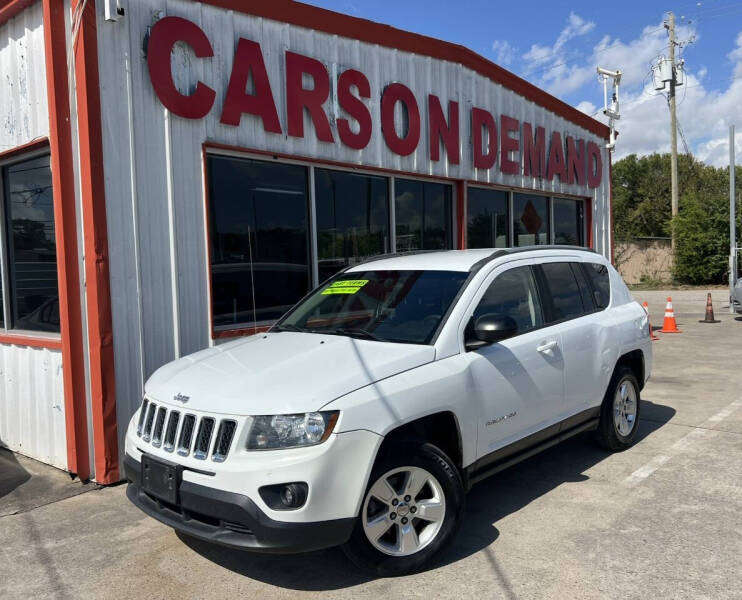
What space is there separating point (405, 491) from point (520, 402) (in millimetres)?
1169

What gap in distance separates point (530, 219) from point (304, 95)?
5.85m

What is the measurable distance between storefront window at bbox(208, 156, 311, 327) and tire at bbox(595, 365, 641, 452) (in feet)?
11.3

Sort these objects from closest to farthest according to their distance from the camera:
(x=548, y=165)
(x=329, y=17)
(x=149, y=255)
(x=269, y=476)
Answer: (x=269, y=476), (x=149, y=255), (x=329, y=17), (x=548, y=165)

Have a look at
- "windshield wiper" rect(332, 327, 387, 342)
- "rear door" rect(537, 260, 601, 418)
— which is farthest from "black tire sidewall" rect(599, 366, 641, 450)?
"windshield wiper" rect(332, 327, 387, 342)

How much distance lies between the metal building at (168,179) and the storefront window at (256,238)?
0.7 inches

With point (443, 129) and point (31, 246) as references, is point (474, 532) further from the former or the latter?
point (443, 129)

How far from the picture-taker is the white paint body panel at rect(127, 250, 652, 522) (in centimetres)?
323

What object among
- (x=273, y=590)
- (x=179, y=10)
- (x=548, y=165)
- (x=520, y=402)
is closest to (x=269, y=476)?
(x=273, y=590)

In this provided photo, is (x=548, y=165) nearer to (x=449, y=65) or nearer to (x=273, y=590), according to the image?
(x=449, y=65)

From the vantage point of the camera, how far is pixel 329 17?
7340 mm

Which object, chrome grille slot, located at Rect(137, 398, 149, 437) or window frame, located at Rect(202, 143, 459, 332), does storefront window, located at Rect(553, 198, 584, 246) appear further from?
chrome grille slot, located at Rect(137, 398, 149, 437)

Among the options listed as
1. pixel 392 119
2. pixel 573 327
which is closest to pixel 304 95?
pixel 392 119

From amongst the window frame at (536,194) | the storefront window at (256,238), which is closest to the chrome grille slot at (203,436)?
the storefront window at (256,238)

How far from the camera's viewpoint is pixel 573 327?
197 inches
